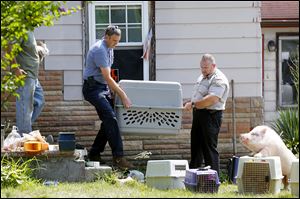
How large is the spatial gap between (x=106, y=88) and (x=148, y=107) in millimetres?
607

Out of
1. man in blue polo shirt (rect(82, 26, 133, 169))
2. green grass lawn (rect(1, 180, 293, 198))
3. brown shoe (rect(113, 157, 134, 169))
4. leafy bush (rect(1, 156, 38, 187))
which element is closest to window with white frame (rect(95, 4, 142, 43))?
man in blue polo shirt (rect(82, 26, 133, 169))

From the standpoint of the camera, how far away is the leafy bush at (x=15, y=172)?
864cm

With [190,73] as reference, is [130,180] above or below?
below

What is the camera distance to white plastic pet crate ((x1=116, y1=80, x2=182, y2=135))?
10156 millimetres

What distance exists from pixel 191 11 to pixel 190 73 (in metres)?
0.89

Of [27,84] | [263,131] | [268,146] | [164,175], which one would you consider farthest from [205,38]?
[164,175]

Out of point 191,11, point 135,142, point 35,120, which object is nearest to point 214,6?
point 191,11

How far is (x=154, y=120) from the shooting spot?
33.5 ft

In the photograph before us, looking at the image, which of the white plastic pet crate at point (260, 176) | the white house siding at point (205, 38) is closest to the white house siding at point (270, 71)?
the white house siding at point (205, 38)

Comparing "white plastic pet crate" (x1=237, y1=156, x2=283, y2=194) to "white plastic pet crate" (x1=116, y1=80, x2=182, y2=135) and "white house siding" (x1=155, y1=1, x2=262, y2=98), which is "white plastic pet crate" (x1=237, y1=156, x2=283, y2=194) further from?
"white house siding" (x1=155, y1=1, x2=262, y2=98)

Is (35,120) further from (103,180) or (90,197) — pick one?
(90,197)

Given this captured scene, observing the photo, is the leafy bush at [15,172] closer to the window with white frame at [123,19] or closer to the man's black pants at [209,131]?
the man's black pants at [209,131]

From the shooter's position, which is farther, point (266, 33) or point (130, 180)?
point (266, 33)

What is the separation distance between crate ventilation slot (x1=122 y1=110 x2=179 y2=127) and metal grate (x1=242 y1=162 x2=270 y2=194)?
1.74 meters
